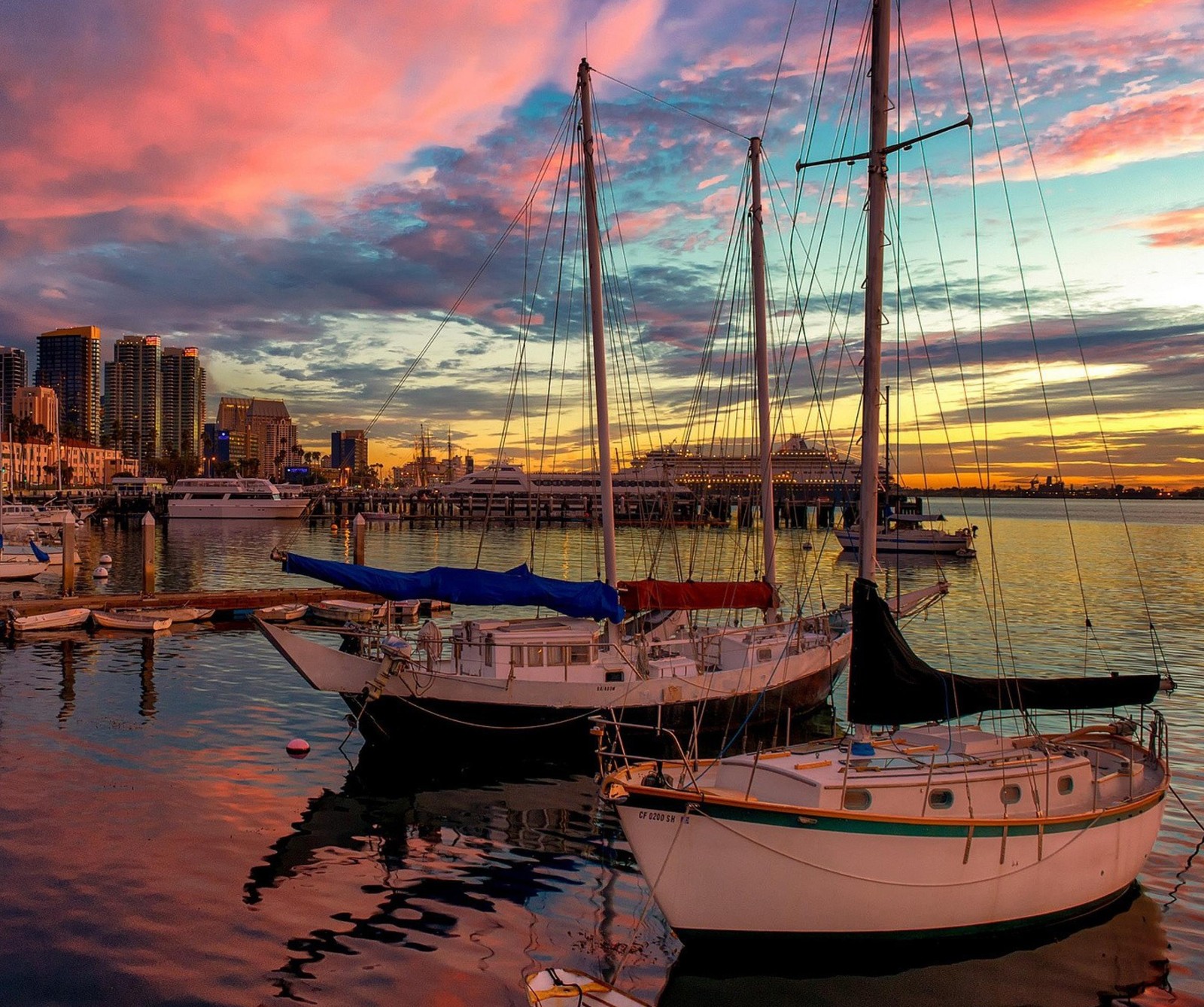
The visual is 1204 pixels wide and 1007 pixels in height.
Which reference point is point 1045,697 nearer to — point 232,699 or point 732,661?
point 732,661

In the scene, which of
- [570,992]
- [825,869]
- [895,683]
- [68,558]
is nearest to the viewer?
[570,992]

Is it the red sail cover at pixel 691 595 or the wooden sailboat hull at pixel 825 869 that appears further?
the red sail cover at pixel 691 595

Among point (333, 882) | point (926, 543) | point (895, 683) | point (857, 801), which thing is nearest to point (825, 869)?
point (857, 801)

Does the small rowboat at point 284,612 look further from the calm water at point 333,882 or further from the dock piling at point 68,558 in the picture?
the calm water at point 333,882

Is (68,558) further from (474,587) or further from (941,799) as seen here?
(941,799)

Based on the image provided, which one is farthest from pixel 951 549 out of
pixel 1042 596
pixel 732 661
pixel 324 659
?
pixel 324 659

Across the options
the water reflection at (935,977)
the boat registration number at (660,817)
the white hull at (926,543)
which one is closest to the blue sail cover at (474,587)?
the boat registration number at (660,817)

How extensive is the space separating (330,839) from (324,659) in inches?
207

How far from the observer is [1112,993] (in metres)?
11.8

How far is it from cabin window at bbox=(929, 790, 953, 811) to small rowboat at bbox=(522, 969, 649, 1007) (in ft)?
14.7

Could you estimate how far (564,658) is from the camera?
71.6 ft

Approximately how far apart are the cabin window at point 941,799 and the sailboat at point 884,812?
20 mm

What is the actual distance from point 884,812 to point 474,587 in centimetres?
1237

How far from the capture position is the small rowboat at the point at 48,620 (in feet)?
120
